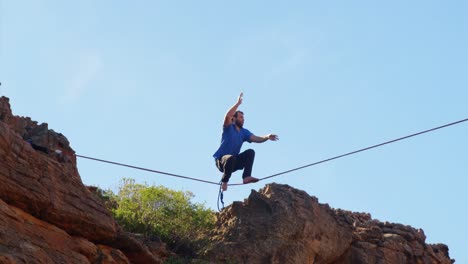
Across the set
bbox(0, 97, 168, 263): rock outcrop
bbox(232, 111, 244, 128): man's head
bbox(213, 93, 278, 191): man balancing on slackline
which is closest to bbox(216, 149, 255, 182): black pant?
bbox(213, 93, 278, 191): man balancing on slackline

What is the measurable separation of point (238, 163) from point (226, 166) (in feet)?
1.02

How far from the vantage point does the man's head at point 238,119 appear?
20.0m

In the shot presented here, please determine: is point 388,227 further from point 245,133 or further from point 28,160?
point 28,160

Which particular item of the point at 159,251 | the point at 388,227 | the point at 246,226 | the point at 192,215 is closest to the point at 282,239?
the point at 246,226

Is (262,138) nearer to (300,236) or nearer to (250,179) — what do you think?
(250,179)

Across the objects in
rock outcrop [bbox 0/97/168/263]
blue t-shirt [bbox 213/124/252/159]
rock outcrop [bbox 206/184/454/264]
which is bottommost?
rock outcrop [bbox 0/97/168/263]

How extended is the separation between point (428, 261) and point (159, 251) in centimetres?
1000

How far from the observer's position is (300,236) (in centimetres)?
2130

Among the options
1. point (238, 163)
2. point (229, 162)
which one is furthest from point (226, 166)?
point (238, 163)

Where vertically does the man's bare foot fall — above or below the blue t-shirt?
below

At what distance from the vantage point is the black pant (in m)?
19.1

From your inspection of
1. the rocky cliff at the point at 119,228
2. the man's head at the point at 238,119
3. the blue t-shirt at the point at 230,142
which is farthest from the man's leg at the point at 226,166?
the rocky cliff at the point at 119,228

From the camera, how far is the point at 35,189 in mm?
14281

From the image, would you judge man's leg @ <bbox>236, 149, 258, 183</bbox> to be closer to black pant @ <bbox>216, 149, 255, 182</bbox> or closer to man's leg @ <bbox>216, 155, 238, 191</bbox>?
black pant @ <bbox>216, 149, 255, 182</bbox>
